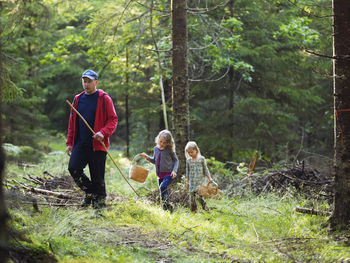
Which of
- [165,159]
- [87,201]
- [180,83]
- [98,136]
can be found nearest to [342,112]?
[165,159]

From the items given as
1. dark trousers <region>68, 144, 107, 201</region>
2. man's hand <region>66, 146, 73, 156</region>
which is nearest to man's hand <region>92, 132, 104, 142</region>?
dark trousers <region>68, 144, 107, 201</region>

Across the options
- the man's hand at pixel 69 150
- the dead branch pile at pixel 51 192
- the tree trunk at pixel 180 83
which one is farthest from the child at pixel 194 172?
the man's hand at pixel 69 150

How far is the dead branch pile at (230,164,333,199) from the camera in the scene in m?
7.59

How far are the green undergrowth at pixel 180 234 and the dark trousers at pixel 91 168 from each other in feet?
1.14

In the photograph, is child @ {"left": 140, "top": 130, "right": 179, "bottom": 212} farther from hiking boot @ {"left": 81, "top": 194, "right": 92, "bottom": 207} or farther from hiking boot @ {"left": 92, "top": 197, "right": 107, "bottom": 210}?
hiking boot @ {"left": 81, "top": 194, "right": 92, "bottom": 207}

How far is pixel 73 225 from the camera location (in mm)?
4812

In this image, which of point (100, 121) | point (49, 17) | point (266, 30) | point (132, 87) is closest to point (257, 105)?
point (266, 30)

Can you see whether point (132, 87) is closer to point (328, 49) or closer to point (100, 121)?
point (328, 49)

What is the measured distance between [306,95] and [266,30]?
284 centimetres

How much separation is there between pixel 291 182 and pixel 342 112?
342cm

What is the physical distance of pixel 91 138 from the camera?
6109 millimetres

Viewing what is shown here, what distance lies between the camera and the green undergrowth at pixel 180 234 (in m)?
4.20

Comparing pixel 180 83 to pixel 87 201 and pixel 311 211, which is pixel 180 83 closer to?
pixel 87 201

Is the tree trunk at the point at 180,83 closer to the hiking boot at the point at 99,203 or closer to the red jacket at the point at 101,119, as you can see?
the red jacket at the point at 101,119
